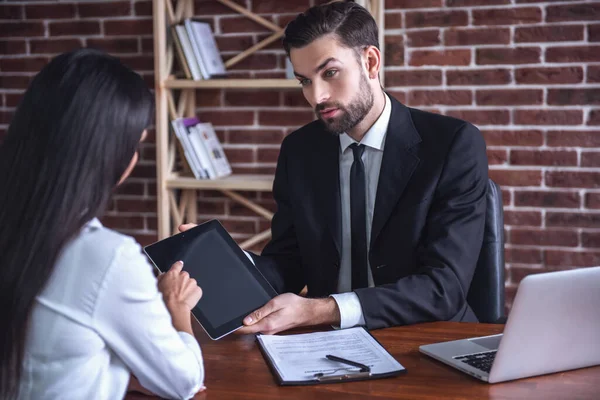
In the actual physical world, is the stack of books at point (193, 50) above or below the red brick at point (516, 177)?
above

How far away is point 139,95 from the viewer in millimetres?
1030

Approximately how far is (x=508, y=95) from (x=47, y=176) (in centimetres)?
218

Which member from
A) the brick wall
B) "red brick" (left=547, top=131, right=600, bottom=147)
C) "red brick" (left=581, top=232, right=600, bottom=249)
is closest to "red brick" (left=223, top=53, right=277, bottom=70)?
the brick wall

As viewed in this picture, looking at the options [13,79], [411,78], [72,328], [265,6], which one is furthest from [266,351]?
[13,79]

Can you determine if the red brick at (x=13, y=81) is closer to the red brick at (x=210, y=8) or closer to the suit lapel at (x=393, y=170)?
the red brick at (x=210, y=8)

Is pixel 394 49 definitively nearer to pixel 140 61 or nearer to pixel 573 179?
pixel 573 179

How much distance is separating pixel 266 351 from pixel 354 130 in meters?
0.78

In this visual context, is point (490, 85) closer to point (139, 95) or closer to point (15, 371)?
point (139, 95)

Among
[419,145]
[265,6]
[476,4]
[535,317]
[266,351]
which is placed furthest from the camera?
[265,6]

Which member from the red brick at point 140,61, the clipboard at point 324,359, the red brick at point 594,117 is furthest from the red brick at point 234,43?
the clipboard at point 324,359

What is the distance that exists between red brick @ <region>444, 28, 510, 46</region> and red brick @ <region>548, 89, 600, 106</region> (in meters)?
0.28

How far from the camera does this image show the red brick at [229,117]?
10.1 feet

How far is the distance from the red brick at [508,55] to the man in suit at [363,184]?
98cm

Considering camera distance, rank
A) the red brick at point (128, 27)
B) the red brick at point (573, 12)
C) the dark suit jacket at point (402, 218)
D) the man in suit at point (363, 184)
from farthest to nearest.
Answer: the red brick at point (128, 27) → the red brick at point (573, 12) → the man in suit at point (363, 184) → the dark suit jacket at point (402, 218)
